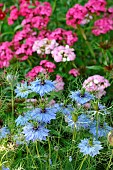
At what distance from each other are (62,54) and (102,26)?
48 cm

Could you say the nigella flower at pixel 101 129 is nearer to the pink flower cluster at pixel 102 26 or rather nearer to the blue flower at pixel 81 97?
the blue flower at pixel 81 97

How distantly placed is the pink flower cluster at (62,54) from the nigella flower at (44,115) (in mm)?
1264

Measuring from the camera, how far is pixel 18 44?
3.65m

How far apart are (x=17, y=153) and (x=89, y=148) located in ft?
2.03

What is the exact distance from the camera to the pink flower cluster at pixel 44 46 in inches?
137

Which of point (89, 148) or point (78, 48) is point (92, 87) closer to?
point (78, 48)

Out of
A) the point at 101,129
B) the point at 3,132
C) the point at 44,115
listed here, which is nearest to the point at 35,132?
the point at 44,115

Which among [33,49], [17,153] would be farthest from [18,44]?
[17,153]

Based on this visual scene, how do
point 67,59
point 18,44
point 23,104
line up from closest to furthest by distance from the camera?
point 23,104, point 67,59, point 18,44

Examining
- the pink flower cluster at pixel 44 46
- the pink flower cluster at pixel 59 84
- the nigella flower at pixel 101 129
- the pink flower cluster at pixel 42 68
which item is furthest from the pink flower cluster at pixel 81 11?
the nigella flower at pixel 101 129

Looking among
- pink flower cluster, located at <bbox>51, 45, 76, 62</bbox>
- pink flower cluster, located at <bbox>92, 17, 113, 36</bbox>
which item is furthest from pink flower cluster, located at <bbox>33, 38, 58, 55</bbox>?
pink flower cluster, located at <bbox>92, 17, 113, 36</bbox>

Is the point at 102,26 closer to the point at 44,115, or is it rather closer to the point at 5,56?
the point at 5,56

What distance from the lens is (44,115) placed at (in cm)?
212

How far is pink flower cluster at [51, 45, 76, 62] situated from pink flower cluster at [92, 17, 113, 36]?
39 centimetres
